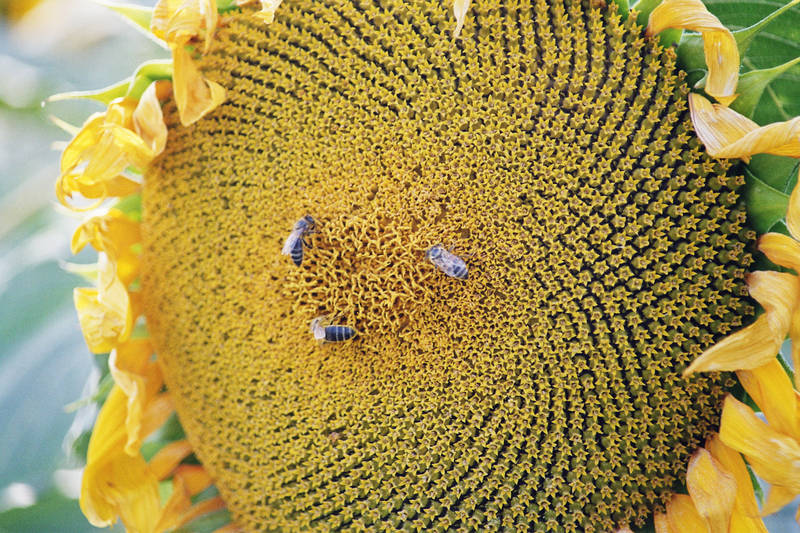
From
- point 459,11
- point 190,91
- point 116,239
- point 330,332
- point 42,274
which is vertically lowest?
point 42,274

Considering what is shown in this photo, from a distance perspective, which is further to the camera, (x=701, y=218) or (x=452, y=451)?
(x=452, y=451)

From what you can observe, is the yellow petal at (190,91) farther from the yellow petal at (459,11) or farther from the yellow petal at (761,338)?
the yellow petal at (761,338)

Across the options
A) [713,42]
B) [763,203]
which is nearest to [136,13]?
[713,42]

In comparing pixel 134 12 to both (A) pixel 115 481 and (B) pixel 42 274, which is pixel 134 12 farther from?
(A) pixel 115 481

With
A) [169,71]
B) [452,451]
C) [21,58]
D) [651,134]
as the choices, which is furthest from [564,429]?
[21,58]

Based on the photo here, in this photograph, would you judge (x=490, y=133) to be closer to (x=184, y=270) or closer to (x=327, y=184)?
(x=327, y=184)

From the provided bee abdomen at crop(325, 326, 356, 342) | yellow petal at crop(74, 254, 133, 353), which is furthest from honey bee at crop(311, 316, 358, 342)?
yellow petal at crop(74, 254, 133, 353)
